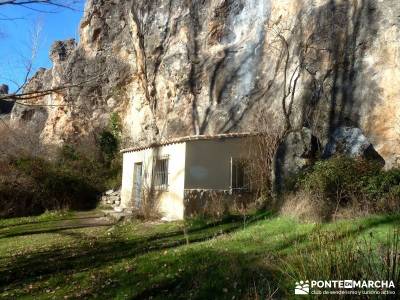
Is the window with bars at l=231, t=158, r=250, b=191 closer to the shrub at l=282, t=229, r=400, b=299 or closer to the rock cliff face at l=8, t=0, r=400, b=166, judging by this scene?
the rock cliff face at l=8, t=0, r=400, b=166

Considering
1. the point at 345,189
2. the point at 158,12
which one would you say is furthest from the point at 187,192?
the point at 158,12

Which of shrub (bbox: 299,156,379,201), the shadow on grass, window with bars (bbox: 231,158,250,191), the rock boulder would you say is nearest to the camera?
the shadow on grass

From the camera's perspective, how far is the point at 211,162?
14055 mm

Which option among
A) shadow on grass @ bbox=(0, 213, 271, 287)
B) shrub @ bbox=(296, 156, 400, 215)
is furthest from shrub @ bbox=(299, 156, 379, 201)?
shadow on grass @ bbox=(0, 213, 271, 287)

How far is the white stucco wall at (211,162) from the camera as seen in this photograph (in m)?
13.8

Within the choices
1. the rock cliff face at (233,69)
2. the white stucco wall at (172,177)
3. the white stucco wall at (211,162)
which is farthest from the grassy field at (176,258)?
the rock cliff face at (233,69)

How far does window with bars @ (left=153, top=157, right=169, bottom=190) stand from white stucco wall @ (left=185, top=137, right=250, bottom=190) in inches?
58.4

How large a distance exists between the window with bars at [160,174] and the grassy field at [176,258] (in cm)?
265

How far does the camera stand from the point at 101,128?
2822 centimetres

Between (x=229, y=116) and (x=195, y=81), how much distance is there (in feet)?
11.3

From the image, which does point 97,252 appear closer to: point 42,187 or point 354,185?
point 354,185

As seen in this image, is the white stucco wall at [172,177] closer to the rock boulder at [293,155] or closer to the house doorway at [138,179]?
the house doorway at [138,179]

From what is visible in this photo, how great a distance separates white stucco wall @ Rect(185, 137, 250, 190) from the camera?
13.8 metres

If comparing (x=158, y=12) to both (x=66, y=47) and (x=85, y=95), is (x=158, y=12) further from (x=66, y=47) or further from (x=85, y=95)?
(x=66, y=47)
